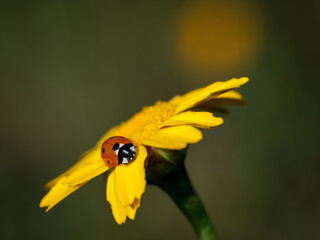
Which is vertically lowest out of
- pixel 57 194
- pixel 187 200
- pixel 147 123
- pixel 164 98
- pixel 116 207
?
pixel 187 200

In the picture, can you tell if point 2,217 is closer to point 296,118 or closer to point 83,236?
point 83,236

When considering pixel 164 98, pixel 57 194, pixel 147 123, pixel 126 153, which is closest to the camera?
pixel 126 153

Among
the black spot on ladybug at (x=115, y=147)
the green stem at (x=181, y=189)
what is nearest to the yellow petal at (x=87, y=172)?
the black spot on ladybug at (x=115, y=147)

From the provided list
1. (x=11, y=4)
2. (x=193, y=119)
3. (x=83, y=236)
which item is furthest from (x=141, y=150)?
(x=11, y=4)

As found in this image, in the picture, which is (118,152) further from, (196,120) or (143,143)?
(196,120)

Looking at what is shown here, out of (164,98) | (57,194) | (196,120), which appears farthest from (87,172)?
(164,98)

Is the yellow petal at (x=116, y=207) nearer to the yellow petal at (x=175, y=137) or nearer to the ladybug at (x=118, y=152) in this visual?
the ladybug at (x=118, y=152)

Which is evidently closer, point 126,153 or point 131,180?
point 131,180
